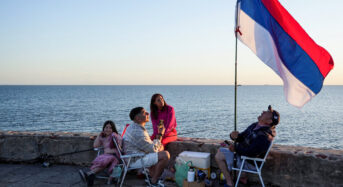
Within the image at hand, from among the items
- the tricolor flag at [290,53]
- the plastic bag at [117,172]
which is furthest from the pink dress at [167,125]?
the tricolor flag at [290,53]

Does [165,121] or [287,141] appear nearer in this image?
[165,121]

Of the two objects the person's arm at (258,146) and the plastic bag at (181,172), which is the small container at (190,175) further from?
the person's arm at (258,146)

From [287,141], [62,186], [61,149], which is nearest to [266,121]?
[62,186]

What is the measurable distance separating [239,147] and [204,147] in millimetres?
1031

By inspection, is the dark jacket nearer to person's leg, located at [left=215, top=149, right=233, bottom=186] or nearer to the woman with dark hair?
person's leg, located at [left=215, top=149, right=233, bottom=186]

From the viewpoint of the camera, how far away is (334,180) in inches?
168

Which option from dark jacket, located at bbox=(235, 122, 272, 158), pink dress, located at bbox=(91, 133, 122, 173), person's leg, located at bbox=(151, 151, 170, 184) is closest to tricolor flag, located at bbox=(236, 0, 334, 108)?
dark jacket, located at bbox=(235, 122, 272, 158)

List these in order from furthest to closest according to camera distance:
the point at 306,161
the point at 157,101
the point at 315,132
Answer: the point at 315,132
the point at 157,101
the point at 306,161

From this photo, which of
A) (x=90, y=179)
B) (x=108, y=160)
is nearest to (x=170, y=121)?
(x=108, y=160)

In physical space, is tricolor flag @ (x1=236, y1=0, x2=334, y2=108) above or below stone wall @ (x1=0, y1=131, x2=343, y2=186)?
above

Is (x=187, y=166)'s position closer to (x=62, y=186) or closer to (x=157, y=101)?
(x=157, y=101)

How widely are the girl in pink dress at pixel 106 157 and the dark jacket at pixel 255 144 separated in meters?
2.00

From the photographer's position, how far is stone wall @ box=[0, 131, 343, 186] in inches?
171

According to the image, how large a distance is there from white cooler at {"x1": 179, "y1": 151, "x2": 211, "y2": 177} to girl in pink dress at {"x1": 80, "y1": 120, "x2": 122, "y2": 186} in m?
1.14
